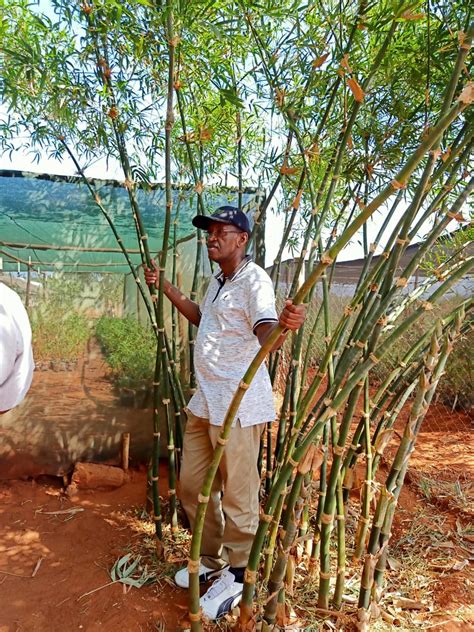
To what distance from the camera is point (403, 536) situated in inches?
91.7

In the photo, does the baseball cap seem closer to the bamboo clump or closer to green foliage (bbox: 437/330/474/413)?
the bamboo clump

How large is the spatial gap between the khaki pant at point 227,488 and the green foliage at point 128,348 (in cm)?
117

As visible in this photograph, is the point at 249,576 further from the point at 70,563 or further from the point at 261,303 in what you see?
the point at 70,563

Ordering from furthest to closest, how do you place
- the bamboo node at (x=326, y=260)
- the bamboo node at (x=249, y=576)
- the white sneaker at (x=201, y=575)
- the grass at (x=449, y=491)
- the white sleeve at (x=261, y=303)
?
the grass at (x=449, y=491)
the white sneaker at (x=201, y=575)
the white sleeve at (x=261, y=303)
the bamboo node at (x=249, y=576)
the bamboo node at (x=326, y=260)

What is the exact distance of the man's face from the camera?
1.79m

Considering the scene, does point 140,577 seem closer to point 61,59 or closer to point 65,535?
point 65,535

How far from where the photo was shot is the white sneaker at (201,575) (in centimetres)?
193

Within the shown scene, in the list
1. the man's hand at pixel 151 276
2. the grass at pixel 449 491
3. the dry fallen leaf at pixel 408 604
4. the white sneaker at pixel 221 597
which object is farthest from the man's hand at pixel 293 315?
the grass at pixel 449 491

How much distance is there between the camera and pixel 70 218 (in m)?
2.99

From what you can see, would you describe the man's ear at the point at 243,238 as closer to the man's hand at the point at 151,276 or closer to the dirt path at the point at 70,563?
the man's hand at the point at 151,276

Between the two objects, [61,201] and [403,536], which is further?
[61,201]

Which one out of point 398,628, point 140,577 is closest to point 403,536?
point 398,628

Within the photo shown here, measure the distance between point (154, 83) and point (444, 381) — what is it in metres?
3.74

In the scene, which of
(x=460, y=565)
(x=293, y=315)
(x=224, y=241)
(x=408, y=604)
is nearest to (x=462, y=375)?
(x=460, y=565)
